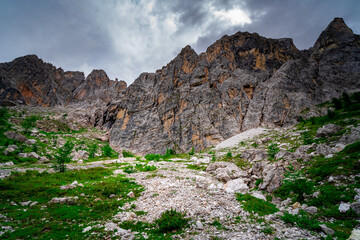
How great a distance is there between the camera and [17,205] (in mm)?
9445

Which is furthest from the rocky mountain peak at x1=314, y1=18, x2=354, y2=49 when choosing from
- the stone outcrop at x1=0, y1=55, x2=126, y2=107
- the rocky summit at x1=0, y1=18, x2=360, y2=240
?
the stone outcrop at x1=0, y1=55, x2=126, y2=107

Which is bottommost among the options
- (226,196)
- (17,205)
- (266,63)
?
(226,196)

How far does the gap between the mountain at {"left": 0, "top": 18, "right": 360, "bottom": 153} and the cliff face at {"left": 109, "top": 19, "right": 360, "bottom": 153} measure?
44 centimetres

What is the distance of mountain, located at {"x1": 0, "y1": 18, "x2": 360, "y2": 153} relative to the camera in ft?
265

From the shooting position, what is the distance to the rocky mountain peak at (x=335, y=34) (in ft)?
349

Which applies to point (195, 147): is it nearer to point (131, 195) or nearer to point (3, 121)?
point (131, 195)

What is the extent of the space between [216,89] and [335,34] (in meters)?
105

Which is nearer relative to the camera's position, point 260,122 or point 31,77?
point 260,122

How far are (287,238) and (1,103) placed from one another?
423 ft

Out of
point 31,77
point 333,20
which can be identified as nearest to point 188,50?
point 333,20

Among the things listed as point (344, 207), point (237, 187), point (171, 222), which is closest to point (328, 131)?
point (237, 187)

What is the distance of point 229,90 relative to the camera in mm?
90062

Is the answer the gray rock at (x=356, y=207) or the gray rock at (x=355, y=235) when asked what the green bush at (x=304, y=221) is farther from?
the gray rock at (x=356, y=207)

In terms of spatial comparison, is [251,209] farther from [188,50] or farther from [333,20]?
[333,20]
